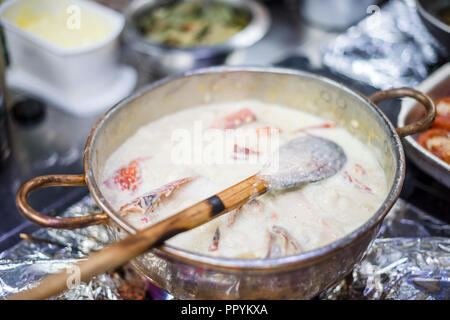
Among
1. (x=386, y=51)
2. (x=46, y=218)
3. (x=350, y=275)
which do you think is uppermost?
(x=46, y=218)

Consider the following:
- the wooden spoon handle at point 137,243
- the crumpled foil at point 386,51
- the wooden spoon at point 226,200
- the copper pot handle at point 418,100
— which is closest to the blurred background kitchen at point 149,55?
the crumpled foil at point 386,51

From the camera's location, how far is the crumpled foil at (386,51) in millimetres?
1824

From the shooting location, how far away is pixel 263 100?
4.75 feet

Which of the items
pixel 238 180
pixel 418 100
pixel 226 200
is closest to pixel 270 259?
pixel 226 200

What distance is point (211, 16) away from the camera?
2314 millimetres

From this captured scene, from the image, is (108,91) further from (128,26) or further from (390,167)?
(390,167)

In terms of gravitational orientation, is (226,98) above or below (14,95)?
above

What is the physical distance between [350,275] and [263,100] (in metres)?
0.58

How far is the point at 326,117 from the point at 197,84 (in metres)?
0.39

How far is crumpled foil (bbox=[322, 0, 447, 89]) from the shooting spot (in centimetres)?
182

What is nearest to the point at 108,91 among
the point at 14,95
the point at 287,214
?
the point at 14,95

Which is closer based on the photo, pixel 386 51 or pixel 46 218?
pixel 46 218

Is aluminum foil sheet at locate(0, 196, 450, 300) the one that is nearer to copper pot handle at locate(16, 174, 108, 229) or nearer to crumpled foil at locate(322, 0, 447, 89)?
copper pot handle at locate(16, 174, 108, 229)

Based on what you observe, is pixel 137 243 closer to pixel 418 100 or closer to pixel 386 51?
pixel 418 100
